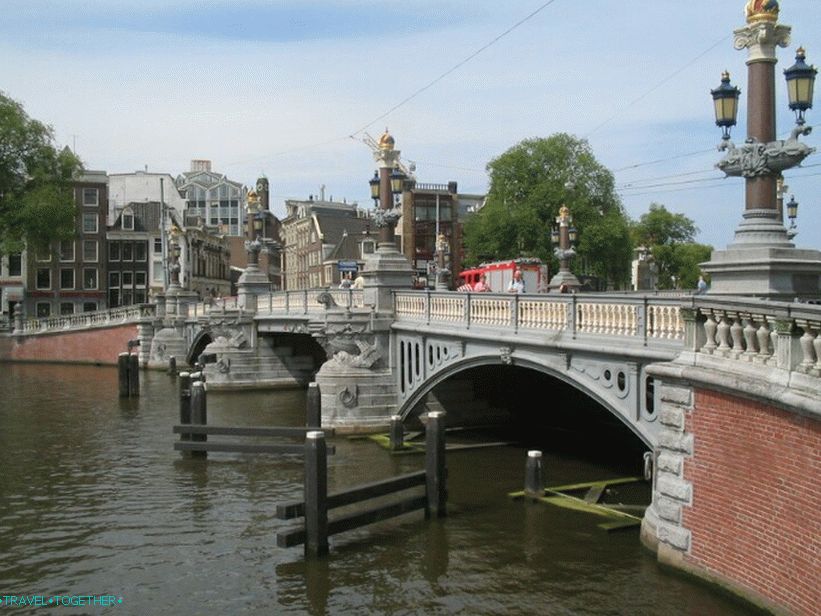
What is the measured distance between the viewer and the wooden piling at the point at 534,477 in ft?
58.9

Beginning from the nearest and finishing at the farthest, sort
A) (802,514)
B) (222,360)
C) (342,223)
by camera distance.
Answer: (802,514)
(222,360)
(342,223)

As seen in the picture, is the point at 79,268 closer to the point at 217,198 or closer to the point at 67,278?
the point at 67,278

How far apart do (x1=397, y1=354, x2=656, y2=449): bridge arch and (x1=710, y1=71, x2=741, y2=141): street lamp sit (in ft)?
16.9

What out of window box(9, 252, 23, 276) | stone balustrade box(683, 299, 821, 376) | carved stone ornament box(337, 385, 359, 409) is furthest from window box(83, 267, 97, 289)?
stone balustrade box(683, 299, 821, 376)

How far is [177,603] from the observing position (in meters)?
13.1

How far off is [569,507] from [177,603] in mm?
7610

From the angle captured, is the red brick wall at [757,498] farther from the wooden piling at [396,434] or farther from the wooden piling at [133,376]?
the wooden piling at [133,376]

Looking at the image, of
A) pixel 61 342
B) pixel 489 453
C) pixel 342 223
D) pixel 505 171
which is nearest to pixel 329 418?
pixel 489 453

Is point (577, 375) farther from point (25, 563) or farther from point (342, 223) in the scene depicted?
point (342, 223)

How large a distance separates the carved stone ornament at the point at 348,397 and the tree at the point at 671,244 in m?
66.5

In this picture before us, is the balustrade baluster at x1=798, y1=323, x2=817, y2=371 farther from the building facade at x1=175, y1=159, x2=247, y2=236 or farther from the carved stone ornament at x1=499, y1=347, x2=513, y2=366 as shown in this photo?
the building facade at x1=175, y1=159, x2=247, y2=236

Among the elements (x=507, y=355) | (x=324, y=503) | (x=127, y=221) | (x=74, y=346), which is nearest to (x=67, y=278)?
(x=127, y=221)

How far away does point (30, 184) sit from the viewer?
57438 millimetres

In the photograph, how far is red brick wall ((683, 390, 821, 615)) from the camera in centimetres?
1023
